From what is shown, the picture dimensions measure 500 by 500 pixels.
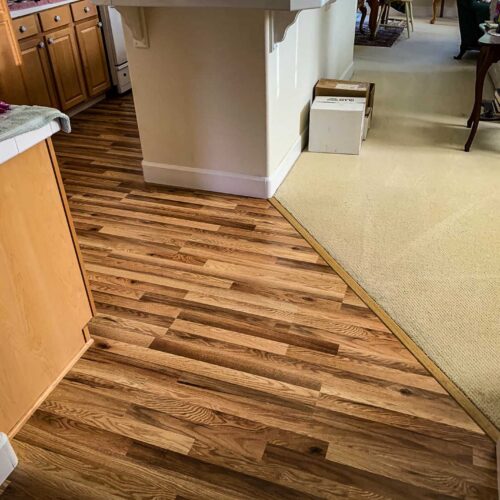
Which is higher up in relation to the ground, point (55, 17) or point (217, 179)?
point (55, 17)

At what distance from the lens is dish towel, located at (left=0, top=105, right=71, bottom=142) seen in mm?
1374

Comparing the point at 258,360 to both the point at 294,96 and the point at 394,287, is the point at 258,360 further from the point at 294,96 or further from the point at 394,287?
the point at 294,96

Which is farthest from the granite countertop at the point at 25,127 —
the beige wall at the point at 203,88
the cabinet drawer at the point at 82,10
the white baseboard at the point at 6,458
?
the cabinet drawer at the point at 82,10

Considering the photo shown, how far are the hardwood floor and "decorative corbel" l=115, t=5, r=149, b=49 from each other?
103 centimetres

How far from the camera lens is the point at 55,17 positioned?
374cm

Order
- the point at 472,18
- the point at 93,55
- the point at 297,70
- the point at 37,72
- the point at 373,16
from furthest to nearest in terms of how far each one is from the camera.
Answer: the point at 373,16, the point at 472,18, the point at 93,55, the point at 37,72, the point at 297,70

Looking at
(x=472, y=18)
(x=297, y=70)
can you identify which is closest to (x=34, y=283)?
(x=297, y=70)

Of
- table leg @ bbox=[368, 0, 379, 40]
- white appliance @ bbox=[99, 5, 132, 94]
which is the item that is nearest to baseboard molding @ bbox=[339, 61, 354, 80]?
table leg @ bbox=[368, 0, 379, 40]

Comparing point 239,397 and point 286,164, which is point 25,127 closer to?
point 239,397

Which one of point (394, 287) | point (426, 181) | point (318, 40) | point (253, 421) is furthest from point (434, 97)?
point (253, 421)

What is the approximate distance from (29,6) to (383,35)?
4.64 metres

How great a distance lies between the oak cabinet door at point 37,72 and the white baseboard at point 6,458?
9.25 ft

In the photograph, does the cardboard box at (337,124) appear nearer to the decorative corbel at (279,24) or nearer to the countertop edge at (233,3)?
the decorative corbel at (279,24)

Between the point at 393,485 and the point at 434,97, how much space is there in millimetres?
3743
